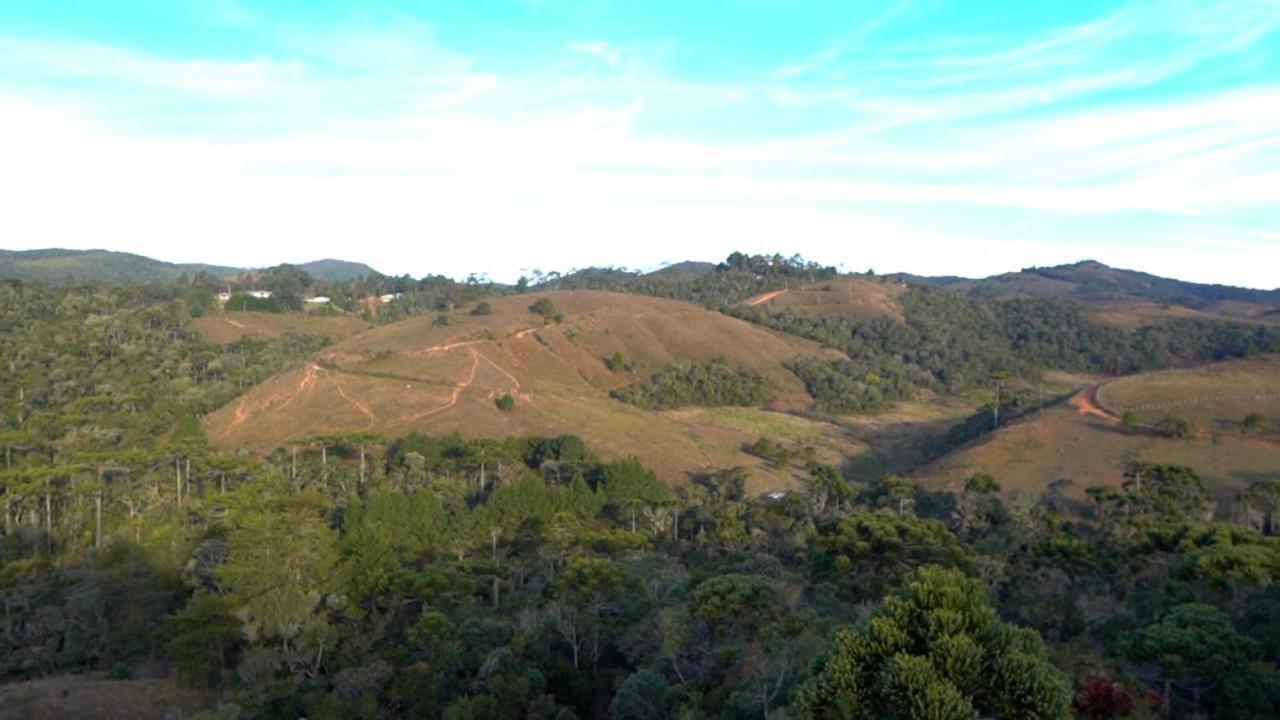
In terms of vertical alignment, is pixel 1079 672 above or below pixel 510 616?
above

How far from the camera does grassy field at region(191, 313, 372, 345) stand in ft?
299

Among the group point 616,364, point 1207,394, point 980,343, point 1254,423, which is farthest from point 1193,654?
point 980,343

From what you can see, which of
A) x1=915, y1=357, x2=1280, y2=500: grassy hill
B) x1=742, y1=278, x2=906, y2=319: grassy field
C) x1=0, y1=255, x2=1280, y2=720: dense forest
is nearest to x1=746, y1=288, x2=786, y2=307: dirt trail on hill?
x1=742, y1=278, x2=906, y2=319: grassy field

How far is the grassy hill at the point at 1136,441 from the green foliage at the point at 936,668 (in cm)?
3556

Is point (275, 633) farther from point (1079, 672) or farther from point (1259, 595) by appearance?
point (1259, 595)

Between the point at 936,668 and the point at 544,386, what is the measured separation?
56582 millimetres

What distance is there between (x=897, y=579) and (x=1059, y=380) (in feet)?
255

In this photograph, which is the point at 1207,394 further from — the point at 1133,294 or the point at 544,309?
the point at 1133,294

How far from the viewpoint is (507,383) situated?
2509 inches

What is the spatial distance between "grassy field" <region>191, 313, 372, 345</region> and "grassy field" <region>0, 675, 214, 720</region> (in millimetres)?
71784

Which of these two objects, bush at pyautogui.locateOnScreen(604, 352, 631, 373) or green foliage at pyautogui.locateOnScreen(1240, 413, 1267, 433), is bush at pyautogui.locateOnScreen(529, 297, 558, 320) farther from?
green foliage at pyautogui.locateOnScreen(1240, 413, 1267, 433)

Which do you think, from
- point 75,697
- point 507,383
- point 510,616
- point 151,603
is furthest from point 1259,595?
point 507,383

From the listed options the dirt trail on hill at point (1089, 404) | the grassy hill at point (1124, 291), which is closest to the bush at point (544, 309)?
the dirt trail on hill at point (1089, 404)

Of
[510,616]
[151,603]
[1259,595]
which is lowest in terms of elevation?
[151,603]
